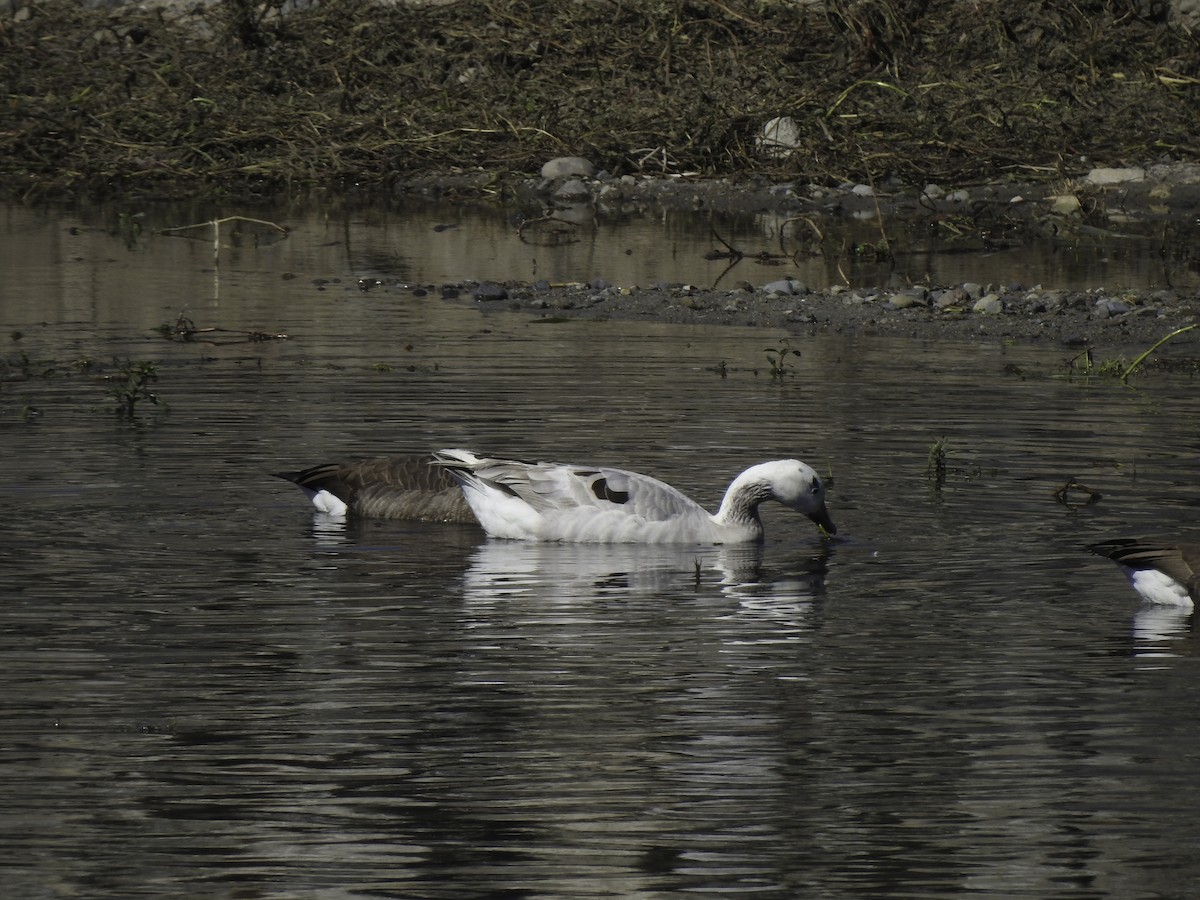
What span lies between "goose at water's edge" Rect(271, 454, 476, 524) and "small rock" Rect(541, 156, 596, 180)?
16.6 meters

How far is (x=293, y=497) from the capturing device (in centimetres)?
1141

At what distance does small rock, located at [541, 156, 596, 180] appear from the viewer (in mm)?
27422

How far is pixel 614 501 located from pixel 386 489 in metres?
1.31

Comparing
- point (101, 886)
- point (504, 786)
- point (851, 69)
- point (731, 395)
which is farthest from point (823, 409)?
point (851, 69)

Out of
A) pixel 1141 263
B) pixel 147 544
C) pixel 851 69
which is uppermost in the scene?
pixel 851 69

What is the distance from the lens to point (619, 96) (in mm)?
29250

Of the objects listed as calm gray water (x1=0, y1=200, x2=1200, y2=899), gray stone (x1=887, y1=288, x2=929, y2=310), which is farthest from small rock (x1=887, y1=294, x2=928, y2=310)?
calm gray water (x1=0, y1=200, x2=1200, y2=899)

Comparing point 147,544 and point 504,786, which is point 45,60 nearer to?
point 147,544

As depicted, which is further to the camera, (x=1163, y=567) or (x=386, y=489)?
(x=386, y=489)

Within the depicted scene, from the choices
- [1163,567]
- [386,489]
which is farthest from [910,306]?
[1163,567]

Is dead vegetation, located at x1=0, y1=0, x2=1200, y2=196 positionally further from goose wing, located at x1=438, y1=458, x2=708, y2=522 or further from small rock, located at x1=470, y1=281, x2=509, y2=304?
goose wing, located at x1=438, y1=458, x2=708, y2=522

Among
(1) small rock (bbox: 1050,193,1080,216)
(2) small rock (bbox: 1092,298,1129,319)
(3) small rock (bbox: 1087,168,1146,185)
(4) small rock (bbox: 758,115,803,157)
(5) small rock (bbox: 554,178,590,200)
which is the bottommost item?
(2) small rock (bbox: 1092,298,1129,319)

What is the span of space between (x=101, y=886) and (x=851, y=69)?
24.6 meters

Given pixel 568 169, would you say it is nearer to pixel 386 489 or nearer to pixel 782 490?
pixel 386 489
